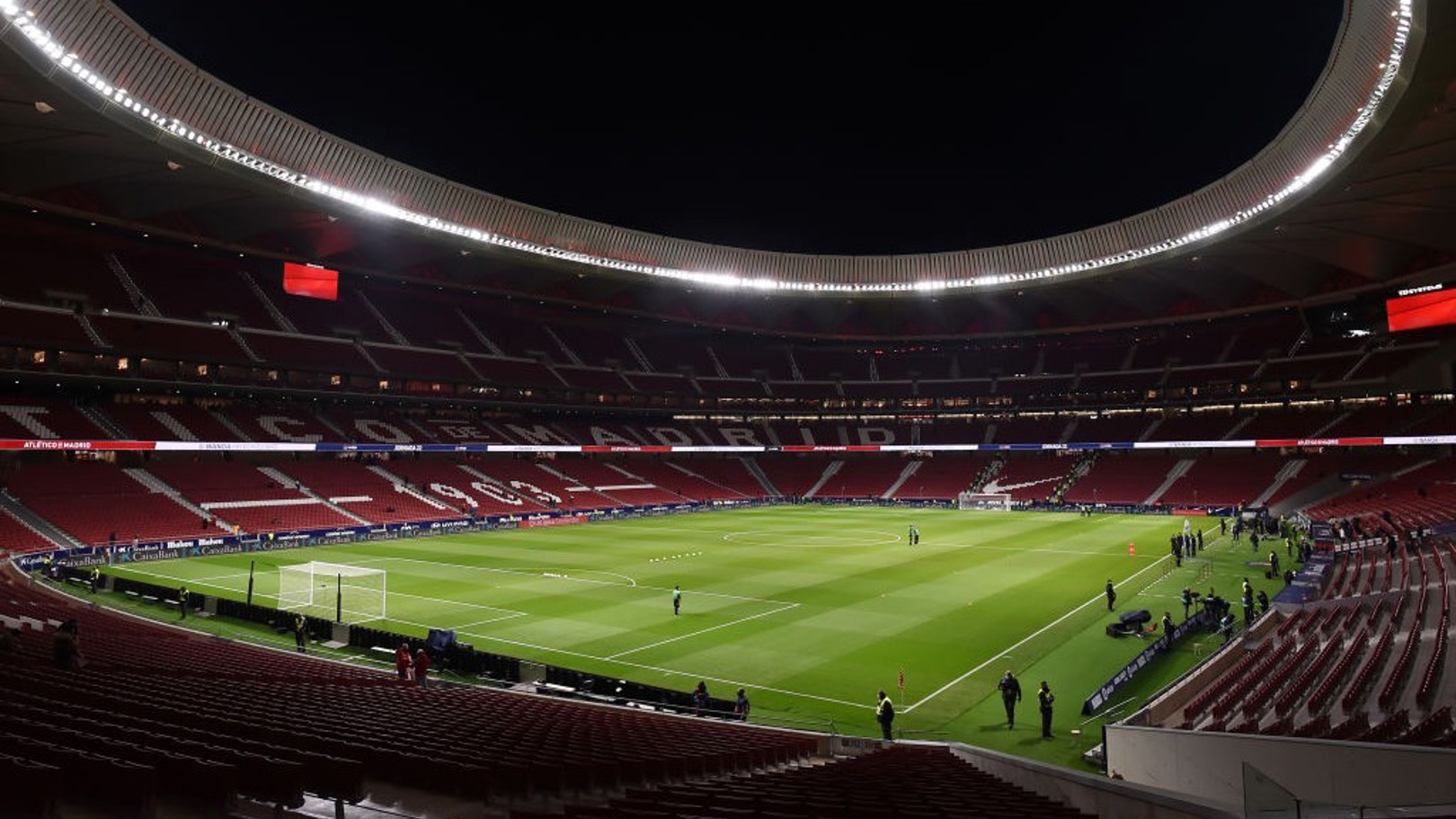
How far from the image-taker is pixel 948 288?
6869cm

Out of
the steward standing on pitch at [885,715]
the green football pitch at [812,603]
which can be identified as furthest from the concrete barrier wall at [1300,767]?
the steward standing on pitch at [885,715]

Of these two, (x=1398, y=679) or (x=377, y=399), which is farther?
(x=377, y=399)

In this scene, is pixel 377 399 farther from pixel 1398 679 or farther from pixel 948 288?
pixel 1398 679

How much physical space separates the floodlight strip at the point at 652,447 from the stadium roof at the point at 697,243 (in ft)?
35.8

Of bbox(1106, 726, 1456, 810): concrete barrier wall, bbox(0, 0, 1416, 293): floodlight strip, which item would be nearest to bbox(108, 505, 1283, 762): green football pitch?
bbox(1106, 726, 1456, 810): concrete barrier wall

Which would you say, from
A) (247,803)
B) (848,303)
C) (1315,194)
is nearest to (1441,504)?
(1315,194)

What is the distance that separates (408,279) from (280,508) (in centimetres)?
2235

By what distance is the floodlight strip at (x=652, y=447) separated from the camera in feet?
147

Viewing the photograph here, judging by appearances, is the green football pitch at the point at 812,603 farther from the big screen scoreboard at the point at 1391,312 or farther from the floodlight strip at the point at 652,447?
the big screen scoreboard at the point at 1391,312

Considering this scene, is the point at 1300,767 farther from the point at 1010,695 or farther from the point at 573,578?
the point at 573,578

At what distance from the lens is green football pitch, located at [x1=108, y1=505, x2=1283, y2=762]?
65.1 ft

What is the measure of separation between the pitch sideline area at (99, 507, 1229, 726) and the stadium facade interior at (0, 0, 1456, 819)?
15.3ft

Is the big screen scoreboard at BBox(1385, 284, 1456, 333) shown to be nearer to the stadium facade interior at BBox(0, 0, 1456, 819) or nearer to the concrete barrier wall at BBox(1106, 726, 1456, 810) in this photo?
the stadium facade interior at BBox(0, 0, 1456, 819)

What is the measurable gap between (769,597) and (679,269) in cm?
4087
